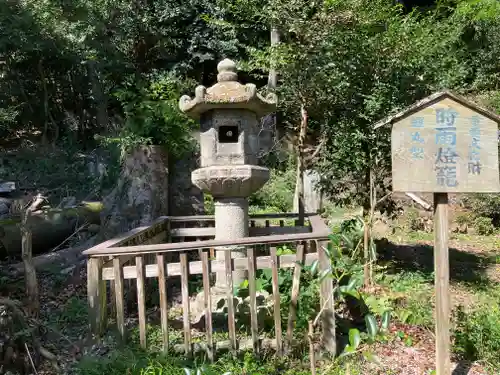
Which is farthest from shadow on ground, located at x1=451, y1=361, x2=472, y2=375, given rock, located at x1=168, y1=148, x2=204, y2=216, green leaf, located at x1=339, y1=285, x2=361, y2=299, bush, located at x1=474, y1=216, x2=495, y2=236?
bush, located at x1=474, y1=216, x2=495, y2=236

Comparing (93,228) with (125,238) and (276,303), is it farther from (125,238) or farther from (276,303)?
(276,303)

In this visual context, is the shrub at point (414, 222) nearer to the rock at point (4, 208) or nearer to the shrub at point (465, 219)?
the shrub at point (465, 219)

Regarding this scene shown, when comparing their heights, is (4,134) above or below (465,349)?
above

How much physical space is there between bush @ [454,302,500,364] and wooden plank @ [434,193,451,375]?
0.78 m

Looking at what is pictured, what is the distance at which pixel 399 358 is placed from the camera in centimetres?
356

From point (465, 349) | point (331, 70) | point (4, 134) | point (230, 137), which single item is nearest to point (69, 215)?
point (230, 137)

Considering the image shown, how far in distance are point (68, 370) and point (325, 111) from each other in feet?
15.5

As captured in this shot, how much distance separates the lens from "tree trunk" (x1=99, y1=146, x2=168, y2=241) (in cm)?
559

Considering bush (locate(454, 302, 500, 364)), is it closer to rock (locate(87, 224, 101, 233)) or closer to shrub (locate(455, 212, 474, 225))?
rock (locate(87, 224, 101, 233))

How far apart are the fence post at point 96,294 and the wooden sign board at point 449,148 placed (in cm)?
245

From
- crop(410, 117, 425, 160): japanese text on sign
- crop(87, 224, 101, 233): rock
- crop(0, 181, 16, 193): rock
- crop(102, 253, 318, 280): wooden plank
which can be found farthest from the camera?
crop(0, 181, 16, 193): rock

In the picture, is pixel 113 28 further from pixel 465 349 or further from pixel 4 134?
pixel 465 349

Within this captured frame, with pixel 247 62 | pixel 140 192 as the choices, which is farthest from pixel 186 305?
pixel 247 62

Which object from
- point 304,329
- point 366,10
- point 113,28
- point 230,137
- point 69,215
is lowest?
point 304,329
